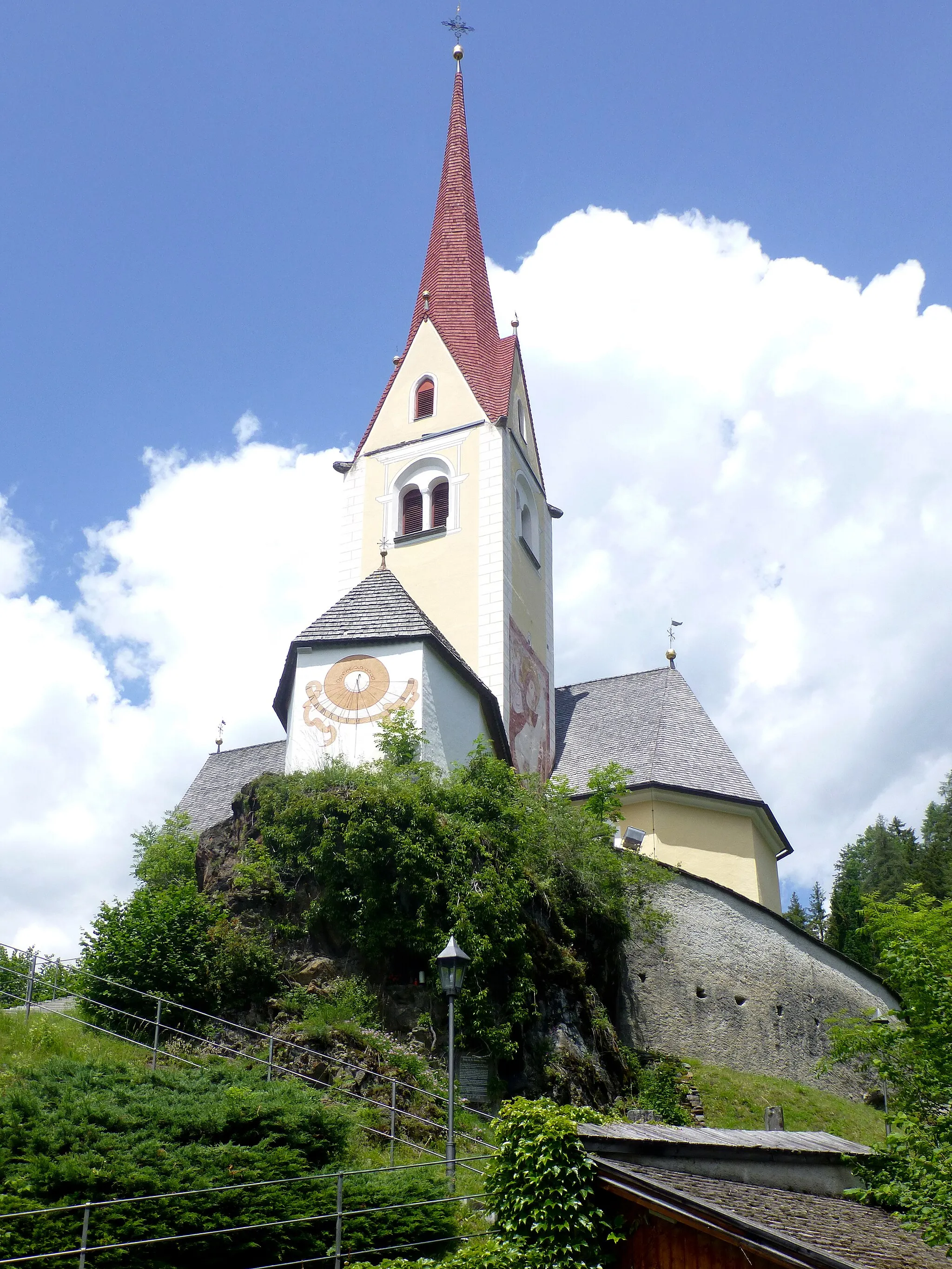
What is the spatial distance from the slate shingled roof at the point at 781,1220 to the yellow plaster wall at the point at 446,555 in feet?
62.0

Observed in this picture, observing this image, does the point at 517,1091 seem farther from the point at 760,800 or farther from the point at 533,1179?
the point at 760,800

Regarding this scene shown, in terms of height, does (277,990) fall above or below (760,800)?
below

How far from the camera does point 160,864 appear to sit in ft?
92.7

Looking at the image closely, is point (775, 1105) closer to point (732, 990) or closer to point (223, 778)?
point (732, 990)

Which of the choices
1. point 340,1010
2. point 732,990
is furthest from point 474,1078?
point 732,990

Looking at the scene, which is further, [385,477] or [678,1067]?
[385,477]

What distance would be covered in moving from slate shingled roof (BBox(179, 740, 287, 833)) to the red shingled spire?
380 inches

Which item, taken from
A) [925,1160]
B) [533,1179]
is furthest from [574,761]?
[533,1179]

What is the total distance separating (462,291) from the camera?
121 feet

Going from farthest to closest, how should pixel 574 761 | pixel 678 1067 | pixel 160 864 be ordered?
1. pixel 574 761
2. pixel 160 864
3. pixel 678 1067

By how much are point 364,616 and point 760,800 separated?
11235 millimetres

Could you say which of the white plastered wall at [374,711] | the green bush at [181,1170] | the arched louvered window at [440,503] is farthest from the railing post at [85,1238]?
the arched louvered window at [440,503]

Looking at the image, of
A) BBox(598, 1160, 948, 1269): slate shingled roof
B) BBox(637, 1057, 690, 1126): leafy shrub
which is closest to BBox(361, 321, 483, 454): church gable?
BBox(637, 1057, 690, 1126): leafy shrub

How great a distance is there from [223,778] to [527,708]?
442 inches
